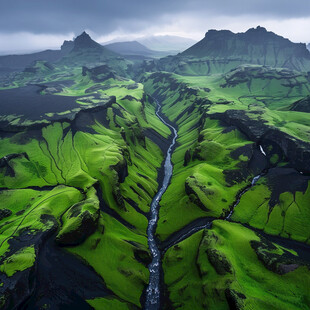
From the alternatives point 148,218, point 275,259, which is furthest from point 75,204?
point 275,259

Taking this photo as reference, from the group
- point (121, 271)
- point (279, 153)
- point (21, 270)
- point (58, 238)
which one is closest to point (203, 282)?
point (121, 271)

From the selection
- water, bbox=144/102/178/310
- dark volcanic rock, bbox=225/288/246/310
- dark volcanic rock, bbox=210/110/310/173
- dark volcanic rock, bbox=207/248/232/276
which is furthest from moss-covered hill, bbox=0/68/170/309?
dark volcanic rock, bbox=210/110/310/173

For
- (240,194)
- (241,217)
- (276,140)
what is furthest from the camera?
(276,140)

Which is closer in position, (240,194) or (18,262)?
(18,262)

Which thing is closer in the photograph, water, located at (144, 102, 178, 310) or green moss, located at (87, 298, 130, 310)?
green moss, located at (87, 298, 130, 310)

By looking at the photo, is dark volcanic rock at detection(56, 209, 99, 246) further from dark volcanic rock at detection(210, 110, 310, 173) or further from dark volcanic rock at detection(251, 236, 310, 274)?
dark volcanic rock at detection(210, 110, 310, 173)

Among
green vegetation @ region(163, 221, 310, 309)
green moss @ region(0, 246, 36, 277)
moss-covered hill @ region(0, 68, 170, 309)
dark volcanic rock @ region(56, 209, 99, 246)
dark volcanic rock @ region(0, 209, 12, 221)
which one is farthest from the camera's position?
dark volcanic rock @ region(0, 209, 12, 221)

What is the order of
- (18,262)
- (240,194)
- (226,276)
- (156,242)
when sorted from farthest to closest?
1. (240,194)
2. (156,242)
3. (226,276)
4. (18,262)

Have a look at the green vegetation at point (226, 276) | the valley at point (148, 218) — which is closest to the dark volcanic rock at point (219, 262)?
the green vegetation at point (226, 276)

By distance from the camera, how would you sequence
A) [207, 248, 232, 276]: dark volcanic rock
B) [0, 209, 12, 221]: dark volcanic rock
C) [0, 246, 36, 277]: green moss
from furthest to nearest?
[0, 209, 12, 221]: dark volcanic rock < [207, 248, 232, 276]: dark volcanic rock < [0, 246, 36, 277]: green moss

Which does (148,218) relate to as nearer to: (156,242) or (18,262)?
(156,242)

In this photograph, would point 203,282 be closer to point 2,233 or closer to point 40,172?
point 2,233
